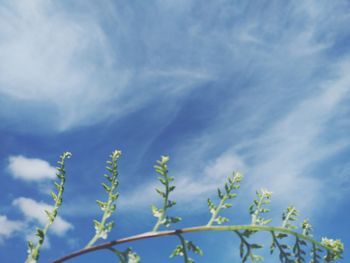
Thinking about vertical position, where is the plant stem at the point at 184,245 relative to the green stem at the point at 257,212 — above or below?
below

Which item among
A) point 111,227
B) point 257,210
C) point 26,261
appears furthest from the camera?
point 257,210

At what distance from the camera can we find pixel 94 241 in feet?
13.9

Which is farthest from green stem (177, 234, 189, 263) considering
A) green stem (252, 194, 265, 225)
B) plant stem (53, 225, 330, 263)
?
green stem (252, 194, 265, 225)

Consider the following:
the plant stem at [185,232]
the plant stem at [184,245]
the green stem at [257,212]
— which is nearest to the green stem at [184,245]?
the plant stem at [184,245]

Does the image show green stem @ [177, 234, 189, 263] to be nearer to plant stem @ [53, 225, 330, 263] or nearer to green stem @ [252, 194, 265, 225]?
plant stem @ [53, 225, 330, 263]

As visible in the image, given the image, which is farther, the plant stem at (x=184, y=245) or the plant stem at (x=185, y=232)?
the plant stem at (x=184, y=245)

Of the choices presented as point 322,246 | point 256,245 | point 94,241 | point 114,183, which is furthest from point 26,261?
point 322,246

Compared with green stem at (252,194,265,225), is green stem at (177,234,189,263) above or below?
below

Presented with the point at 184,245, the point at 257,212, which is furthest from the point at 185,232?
the point at 257,212

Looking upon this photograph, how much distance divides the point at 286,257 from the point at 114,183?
2349 millimetres

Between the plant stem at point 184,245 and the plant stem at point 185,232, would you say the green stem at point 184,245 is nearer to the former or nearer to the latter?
the plant stem at point 184,245

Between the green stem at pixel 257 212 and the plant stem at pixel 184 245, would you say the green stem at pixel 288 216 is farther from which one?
the plant stem at pixel 184 245

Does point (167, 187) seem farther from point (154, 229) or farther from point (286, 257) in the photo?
point (286, 257)

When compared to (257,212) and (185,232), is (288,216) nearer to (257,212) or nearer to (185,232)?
(257,212)
